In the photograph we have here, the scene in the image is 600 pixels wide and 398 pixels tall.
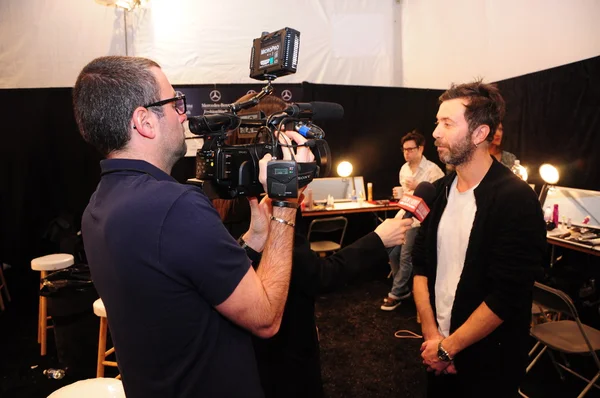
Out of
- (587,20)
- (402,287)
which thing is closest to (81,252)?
(402,287)

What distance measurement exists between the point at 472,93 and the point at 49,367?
129 inches

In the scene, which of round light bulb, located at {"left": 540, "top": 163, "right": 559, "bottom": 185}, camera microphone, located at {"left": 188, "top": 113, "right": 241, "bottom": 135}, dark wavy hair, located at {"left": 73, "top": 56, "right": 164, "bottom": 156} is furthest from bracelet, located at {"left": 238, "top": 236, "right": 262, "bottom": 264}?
round light bulb, located at {"left": 540, "top": 163, "right": 559, "bottom": 185}

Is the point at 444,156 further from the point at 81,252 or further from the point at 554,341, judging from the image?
the point at 81,252

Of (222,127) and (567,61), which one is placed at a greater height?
(567,61)

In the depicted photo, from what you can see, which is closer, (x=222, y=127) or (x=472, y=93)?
(x=222, y=127)

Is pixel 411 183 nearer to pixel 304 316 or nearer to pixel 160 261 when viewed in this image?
pixel 304 316

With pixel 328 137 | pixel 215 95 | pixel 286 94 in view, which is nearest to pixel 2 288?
pixel 215 95

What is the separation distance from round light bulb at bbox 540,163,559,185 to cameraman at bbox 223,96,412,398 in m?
3.05

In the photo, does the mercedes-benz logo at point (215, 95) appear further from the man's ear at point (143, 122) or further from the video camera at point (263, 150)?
the man's ear at point (143, 122)

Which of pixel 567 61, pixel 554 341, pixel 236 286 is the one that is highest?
pixel 567 61

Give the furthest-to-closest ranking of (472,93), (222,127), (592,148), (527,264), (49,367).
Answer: (592,148), (49,367), (472,93), (527,264), (222,127)

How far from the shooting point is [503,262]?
4.12ft

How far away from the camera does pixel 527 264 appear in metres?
1.25

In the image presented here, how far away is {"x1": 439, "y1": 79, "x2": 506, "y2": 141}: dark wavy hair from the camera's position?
143 centimetres
